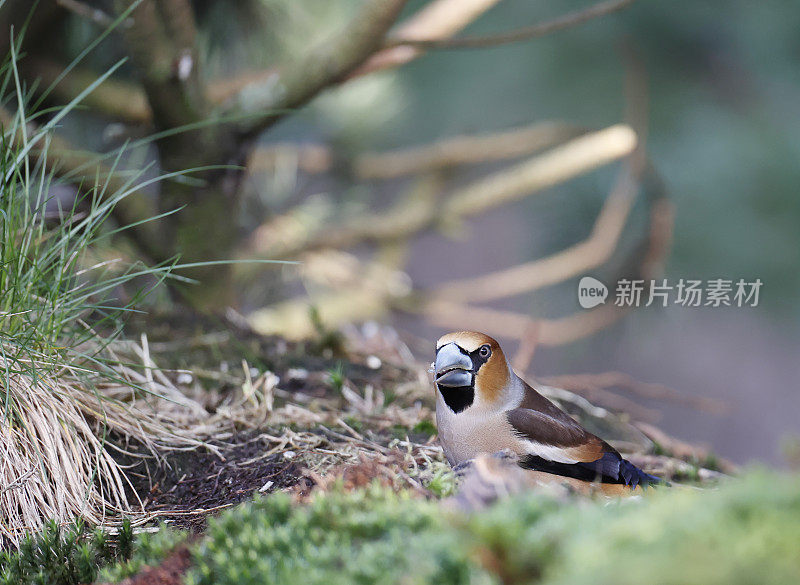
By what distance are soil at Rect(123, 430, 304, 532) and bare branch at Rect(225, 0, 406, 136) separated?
1.44 metres

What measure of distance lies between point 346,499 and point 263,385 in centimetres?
142

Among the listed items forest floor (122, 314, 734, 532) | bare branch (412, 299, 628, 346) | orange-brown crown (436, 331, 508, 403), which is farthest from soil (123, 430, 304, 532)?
bare branch (412, 299, 628, 346)

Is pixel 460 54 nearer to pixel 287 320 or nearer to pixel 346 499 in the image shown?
pixel 287 320

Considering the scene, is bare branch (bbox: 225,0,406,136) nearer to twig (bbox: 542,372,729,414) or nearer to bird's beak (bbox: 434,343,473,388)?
bird's beak (bbox: 434,343,473,388)

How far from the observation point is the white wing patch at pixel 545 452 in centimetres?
231

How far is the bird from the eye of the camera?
230cm

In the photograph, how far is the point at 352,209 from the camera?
595cm

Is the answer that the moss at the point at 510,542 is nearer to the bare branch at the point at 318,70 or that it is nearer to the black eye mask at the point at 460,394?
the black eye mask at the point at 460,394

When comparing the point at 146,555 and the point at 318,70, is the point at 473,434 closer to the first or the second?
the point at 146,555

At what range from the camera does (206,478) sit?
2412mm

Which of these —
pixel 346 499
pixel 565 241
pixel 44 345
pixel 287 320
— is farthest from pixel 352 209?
pixel 346 499

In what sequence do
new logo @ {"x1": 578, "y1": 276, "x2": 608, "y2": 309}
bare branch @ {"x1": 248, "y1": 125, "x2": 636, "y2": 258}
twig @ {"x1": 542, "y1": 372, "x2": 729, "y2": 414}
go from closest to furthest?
twig @ {"x1": 542, "y1": 372, "x2": 729, "y2": 414}
bare branch @ {"x1": 248, "y1": 125, "x2": 636, "y2": 258}
new logo @ {"x1": 578, "y1": 276, "x2": 608, "y2": 309}

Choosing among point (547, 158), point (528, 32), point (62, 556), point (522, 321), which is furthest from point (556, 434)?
point (522, 321)

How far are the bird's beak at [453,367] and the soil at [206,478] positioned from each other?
50 centimetres
